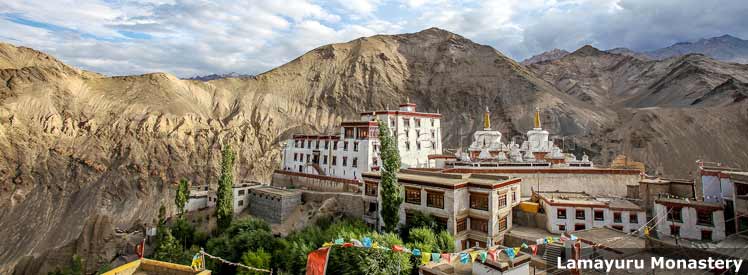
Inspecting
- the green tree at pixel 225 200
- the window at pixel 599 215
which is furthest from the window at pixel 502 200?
the green tree at pixel 225 200

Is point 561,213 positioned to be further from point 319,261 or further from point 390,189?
point 319,261

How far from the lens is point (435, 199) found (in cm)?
2866

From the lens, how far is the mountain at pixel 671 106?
6325 centimetres

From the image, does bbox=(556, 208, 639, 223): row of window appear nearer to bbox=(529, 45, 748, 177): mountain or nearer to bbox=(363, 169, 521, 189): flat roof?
bbox=(363, 169, 521, 189): flat roof

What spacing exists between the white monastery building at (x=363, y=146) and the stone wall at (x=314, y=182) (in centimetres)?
220

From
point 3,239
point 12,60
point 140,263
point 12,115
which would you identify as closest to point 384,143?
point 140,263

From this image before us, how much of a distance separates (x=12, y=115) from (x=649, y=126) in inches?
4134

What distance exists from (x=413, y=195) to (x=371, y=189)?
5401mm

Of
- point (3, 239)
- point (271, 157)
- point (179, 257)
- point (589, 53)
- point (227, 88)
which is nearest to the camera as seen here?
point (179, 257)

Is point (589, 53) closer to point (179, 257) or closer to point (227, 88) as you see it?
point (227, 88)

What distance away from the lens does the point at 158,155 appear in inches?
2598

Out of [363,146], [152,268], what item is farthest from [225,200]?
[152,268]

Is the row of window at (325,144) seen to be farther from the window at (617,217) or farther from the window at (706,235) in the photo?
the window at (706,235)

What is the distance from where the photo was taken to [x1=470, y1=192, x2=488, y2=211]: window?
91.9 ft
